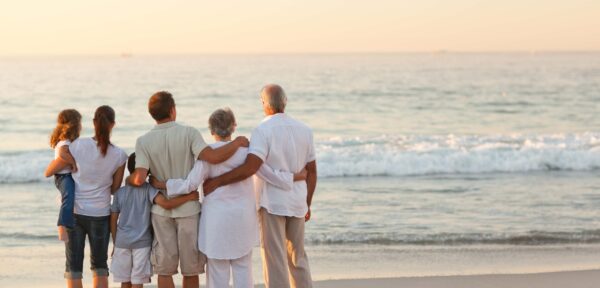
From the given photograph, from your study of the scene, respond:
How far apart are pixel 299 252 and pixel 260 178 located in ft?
1.85

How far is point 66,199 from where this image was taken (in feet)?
18.6

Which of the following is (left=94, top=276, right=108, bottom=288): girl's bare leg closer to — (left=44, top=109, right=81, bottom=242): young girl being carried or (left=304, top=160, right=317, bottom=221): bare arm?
(left=44, top=109, right=81, bottom=242): young girl being carried

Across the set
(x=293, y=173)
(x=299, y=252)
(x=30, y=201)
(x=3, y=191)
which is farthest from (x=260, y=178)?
(x=3, y=191)

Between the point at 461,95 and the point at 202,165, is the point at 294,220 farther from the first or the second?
the point at 461,95

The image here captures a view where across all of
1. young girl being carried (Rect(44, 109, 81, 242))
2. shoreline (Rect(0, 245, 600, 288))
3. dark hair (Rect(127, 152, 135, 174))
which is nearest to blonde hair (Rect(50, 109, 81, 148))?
young girl being carried (Rect(44, 109, 81, 242))

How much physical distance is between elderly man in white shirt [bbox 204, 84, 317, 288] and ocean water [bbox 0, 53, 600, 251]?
3743 mm

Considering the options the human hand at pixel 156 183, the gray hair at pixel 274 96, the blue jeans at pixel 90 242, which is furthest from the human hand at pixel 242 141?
the blue jeans at pixel 90 242

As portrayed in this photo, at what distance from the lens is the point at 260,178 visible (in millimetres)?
5699

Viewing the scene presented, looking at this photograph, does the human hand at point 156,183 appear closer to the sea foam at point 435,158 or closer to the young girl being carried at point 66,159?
the young girl being carried at point 66,159

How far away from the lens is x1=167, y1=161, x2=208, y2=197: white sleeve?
539 centimetres

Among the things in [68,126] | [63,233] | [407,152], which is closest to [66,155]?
[68,126]

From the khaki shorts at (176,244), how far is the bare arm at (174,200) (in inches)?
3.5

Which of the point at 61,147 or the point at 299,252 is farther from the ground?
the point at 61,147

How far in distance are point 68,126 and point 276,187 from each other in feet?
4.43
